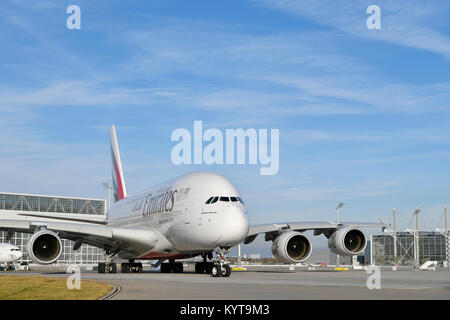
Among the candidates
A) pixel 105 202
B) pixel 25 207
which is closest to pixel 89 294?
pixel 25 207

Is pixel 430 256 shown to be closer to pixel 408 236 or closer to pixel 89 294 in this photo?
pixel 408 236

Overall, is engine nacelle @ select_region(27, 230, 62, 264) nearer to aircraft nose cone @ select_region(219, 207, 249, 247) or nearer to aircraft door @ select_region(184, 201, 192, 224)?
aircraft door @ select_region(184, 201, 192, 224)

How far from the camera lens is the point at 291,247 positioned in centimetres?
3166

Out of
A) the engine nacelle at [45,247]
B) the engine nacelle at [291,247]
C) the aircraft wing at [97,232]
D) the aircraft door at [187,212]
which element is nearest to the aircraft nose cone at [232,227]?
the aircraft door at [187,212]

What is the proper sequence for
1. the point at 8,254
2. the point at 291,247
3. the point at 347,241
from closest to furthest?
the point at 291,247 < the point at 347,241 < the point at 8,254

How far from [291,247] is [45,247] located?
13.1 meters

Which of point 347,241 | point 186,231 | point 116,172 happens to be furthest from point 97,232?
point 116,172

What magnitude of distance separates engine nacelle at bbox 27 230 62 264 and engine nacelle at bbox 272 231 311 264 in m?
11.3

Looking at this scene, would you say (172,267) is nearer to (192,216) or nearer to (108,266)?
(108,266)

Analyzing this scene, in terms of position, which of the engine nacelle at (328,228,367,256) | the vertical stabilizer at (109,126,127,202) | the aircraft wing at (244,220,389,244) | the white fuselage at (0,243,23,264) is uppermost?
the vertical stabilizer at (109,126,127,202)

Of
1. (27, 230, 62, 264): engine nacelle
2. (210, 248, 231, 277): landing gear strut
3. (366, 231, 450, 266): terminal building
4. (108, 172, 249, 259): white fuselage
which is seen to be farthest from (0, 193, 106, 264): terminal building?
(210, 248, 231, 277): landing gear strut

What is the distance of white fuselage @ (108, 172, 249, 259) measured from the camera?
25719mm
